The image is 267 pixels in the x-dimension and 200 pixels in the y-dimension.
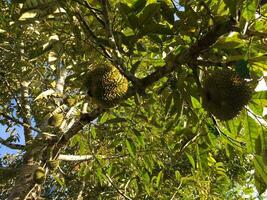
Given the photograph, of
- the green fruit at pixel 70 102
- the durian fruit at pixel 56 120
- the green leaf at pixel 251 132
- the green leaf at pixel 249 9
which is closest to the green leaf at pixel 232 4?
the green leaf at pixel 249 9

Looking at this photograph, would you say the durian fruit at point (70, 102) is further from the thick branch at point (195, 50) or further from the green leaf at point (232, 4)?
the green leaf at point (232, 4)

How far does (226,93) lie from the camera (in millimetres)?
1584

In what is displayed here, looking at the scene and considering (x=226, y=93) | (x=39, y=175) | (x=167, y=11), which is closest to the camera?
(x=226, y=93)

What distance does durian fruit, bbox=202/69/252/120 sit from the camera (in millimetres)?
1588

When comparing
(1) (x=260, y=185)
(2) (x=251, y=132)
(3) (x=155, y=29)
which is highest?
(3) (x=155, y=29)

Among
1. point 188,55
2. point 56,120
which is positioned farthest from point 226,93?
point 56,120

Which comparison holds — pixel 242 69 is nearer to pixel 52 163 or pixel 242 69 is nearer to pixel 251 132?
pixel 251 132

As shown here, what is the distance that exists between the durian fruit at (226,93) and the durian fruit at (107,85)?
0.38 meters

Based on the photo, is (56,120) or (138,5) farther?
(56,120)

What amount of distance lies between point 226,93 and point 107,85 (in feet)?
1.64

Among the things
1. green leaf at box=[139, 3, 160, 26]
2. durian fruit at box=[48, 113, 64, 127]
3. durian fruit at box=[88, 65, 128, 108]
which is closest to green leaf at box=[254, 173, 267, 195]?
durian fruit at box=[88, 65, 128, 108]

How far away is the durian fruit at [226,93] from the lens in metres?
1.59

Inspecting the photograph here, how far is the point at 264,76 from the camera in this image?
1.71 m

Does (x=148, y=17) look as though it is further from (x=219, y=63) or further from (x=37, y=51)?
(x=37, y=51)
